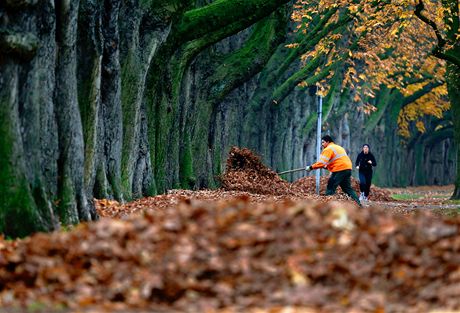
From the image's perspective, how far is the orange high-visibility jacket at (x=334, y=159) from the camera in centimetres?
2414

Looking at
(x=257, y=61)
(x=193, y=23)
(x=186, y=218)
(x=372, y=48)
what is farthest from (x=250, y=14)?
(x=372, y=48)

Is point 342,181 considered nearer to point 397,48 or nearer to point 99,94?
point 99,94

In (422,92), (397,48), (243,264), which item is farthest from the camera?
(422,92)

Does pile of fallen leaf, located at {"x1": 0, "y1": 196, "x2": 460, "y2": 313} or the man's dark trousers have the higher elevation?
the man's dark trousers

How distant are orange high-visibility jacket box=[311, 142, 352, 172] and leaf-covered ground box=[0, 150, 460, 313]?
14880 millimetres

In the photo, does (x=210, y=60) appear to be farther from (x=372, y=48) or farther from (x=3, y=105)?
(x=3, y=105)

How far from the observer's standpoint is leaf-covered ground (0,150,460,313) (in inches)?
297

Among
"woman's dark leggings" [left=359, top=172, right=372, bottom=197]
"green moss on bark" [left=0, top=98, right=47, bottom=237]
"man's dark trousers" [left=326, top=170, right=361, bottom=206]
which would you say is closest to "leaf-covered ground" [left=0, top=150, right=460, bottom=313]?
"green moss on bark" [left=0, top=98, right=47, bottom=237]

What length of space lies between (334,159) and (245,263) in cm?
1649

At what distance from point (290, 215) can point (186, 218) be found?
84cm

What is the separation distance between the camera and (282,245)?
8.32 m

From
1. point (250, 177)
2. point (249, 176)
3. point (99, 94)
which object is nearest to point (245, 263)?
point (99, 94)

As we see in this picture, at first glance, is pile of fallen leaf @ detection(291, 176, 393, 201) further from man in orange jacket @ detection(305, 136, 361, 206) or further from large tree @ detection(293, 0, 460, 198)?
man in orange jacket @ detection(305, 136, 361, 206)

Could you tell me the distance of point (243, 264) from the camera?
799 centimetres
